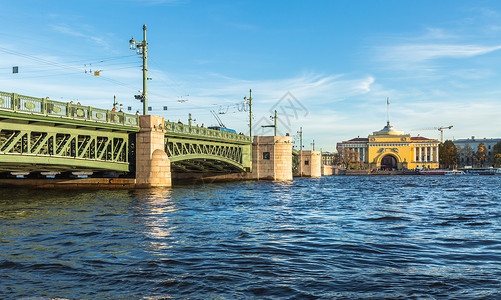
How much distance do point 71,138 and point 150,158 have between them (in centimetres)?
691

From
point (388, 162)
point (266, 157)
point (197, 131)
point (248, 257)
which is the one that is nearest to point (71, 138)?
point (197, 131)

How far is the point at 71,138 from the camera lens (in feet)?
93.4

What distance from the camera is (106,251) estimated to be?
10266 millimetres

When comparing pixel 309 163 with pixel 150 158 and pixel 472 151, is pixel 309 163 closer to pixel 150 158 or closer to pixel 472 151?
pixel 150 158

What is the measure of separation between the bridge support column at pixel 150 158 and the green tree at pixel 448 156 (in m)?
153

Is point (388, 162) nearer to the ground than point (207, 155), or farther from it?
nearer to the ground

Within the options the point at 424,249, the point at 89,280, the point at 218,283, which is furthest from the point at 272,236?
the point at 89,280

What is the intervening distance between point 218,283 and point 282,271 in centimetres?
151

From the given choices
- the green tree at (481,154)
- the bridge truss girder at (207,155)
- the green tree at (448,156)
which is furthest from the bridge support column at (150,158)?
the green tree at (481,154)

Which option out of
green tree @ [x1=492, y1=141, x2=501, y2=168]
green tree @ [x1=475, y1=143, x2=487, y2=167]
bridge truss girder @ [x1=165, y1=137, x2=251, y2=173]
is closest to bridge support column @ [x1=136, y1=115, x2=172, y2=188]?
bridge truss girder @ [x1=165, y1=137, x2=251, y2=173]

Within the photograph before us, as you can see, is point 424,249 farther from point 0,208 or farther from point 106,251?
point 0,208

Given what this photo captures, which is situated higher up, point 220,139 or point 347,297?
point 220,139

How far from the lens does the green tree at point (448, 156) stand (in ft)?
540

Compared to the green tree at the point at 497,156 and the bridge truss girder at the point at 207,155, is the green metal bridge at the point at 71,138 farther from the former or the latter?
the green tree at the point at 497,156
